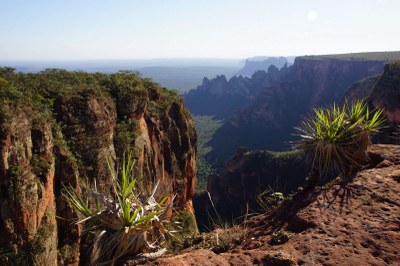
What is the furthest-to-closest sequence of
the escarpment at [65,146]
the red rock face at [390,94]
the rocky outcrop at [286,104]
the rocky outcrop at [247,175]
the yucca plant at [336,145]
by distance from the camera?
the rocky outcrop at [286,104], the rocky outcrop at [247,175], the red rock face at [390,94], the escarpment at [65,146], the yucca plant at [336,145]

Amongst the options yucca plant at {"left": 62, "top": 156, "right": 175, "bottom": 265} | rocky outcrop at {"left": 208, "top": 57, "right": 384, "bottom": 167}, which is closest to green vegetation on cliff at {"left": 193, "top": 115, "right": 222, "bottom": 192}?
rocky outcrop at {"left": 208, "top": 57, "right": 384, "bottom": 167}

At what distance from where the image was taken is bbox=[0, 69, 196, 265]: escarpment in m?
13.0

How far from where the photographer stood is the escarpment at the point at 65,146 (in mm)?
12953

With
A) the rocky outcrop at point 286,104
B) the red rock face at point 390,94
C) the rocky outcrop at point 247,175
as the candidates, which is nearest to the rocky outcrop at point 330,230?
the red rock face at point 390,94

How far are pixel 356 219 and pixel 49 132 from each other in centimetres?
1366

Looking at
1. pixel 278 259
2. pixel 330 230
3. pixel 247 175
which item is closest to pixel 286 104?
pixel 247 175

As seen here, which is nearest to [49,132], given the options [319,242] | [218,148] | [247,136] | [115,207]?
[115,207]

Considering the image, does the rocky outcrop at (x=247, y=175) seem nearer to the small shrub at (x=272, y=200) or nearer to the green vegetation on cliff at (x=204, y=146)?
the green vegetation on cliff at (x=204, y=146)

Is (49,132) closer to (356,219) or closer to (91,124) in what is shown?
(91,124)

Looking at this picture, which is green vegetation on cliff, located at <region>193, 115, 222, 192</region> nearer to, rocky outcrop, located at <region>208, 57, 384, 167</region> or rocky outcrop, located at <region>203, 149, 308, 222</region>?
rocky outcrop, located at <region>208, 57, 384, 167</region>

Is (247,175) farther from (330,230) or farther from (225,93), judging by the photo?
(225,93)

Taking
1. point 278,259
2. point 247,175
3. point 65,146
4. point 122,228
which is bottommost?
point 247,175

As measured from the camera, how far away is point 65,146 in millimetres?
16906

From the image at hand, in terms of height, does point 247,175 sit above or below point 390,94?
below
